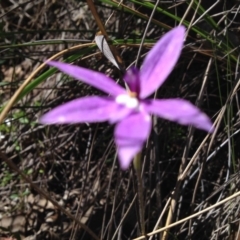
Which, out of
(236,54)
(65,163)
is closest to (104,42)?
(236,54)

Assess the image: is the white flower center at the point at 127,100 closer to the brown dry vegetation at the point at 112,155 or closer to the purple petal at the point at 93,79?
the purple petal at the point at 93,79

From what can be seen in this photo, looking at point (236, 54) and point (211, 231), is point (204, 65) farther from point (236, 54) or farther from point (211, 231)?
point (211, 231)

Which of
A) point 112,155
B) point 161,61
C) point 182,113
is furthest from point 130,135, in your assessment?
point 112,155

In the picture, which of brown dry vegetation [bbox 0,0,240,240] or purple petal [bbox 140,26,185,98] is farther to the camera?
brown dry vegetation [bbox 0,0,240,240]

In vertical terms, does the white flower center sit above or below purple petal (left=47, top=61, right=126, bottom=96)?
below

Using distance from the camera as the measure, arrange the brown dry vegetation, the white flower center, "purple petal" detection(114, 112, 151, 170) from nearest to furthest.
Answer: "purple petal" detection(114, 112, 151, 170) → the white flower center → the brown dry vegetation

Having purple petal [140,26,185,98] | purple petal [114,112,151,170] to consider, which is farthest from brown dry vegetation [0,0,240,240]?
purple petal [114,112,151,170]

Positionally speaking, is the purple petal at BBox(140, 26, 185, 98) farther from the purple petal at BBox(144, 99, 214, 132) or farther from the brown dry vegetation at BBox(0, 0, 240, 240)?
the brown dry vegetation at BBox(0, 0, 240, 240)
